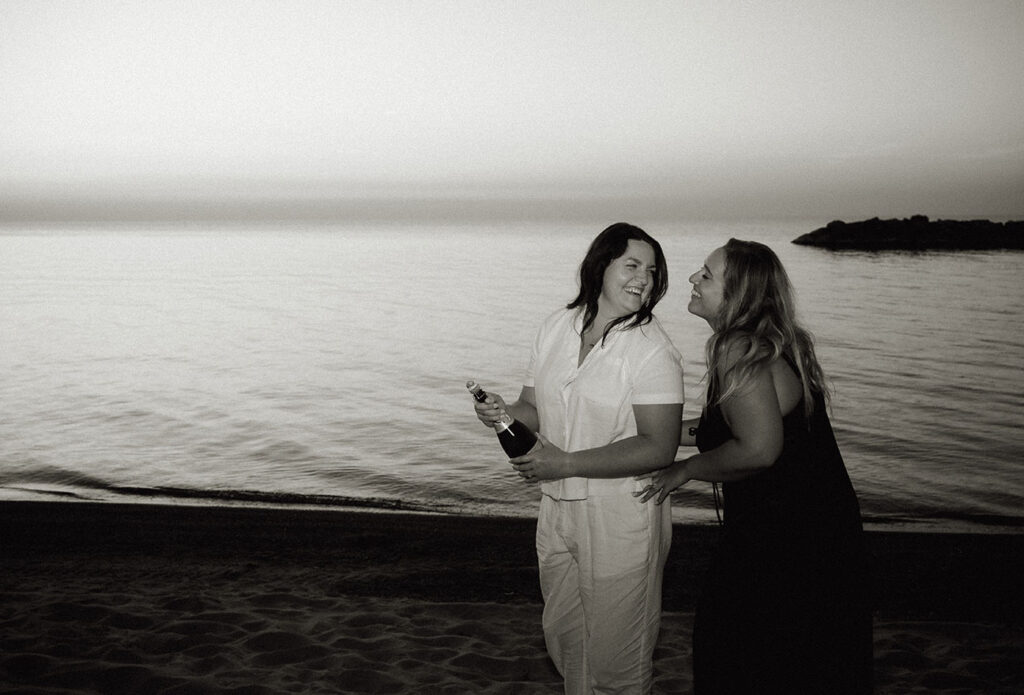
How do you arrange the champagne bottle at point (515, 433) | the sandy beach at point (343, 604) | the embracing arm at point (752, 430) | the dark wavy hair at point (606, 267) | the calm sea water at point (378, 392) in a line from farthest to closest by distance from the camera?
the calm sea water at point (378, 392) < the sandy beach at point (343, 604) < the champagne bottle at point (515, 433) < the dark wavy hair at point (606, 267) < the embracing arm at point (752, 430)

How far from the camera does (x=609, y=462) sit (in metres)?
3.00

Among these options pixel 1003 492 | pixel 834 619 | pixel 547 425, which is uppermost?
pixel 547 425

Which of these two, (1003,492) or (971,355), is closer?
(1003,492)

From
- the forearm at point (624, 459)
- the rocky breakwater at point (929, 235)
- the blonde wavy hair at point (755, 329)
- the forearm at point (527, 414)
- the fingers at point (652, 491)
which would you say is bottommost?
the fingers at point (652, 491)

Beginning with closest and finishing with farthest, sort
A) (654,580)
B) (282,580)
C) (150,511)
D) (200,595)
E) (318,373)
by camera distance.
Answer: (654,580), (200,595), (282,580), (150,511), (318,373)

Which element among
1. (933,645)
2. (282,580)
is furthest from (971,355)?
(282,580)

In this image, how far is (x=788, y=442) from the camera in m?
2.78

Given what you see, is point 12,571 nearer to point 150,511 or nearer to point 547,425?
point 150,511

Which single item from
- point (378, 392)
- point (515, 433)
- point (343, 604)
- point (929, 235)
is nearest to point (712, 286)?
point (515, 433)

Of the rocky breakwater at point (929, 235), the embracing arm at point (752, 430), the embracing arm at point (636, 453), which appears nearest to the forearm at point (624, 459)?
the embracing arm at point (636, 453)

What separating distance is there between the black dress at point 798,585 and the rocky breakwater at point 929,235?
7848cm

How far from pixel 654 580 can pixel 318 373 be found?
670 inches

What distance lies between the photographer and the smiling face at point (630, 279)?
10.3ft

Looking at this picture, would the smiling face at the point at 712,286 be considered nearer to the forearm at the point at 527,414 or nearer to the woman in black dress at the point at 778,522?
the woman in black dress at the point at 778,522
